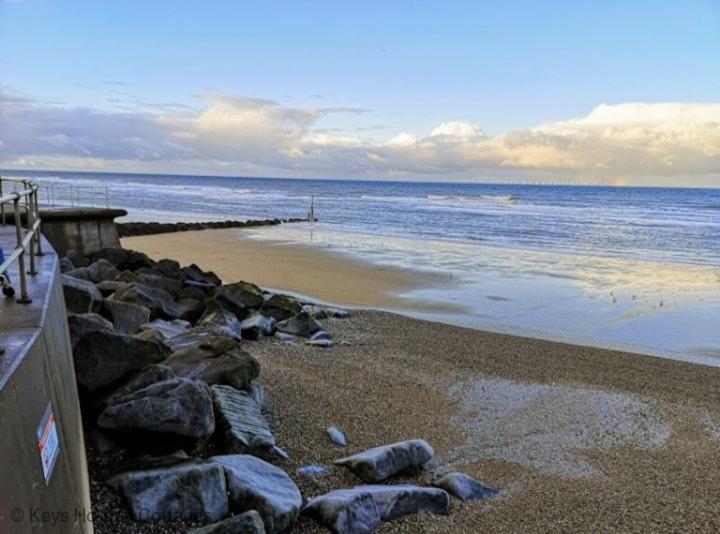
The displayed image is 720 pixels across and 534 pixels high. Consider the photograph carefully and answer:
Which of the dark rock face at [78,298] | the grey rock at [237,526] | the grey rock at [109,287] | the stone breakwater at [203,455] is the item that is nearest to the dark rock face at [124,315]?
the dark rock face at [78,298]

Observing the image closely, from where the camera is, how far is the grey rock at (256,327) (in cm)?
855

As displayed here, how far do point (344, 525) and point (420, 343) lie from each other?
5527 millimetres

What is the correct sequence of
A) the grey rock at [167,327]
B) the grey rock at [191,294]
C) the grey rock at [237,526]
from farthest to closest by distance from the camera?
the grey rock at [191,294] < the grey rock at [167,327] < the grey rock at [237,526]

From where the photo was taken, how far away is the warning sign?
2.48 m

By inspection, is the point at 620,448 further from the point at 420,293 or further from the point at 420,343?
the point at 420,293

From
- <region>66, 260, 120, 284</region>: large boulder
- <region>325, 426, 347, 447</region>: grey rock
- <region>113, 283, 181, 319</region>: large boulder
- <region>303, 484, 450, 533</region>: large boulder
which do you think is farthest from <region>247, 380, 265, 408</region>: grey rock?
<region>66, 260, 120, 284</region>: large boulder

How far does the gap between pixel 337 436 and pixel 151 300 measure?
4.07m

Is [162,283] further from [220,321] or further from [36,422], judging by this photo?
[36,422]

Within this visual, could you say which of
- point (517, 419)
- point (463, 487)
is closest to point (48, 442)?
point (463, 487)

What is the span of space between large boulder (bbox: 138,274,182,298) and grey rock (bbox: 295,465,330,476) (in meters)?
5.85

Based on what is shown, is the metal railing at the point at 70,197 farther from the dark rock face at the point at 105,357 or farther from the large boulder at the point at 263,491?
the large boulder at the point at 263,491

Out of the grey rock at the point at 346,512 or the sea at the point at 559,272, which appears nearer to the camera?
the grey rock at the point at 346,512

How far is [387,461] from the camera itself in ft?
15.2

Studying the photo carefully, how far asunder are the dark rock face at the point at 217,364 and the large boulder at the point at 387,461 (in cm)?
118
